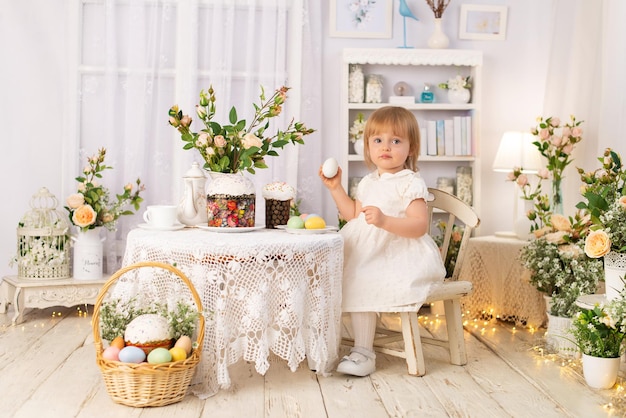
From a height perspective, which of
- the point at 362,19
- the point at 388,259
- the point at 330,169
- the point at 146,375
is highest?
the point at 362,19

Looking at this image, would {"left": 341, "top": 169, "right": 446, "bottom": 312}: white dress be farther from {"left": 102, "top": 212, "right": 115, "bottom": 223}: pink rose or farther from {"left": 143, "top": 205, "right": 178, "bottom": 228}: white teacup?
{"left": 102, "top": 212, "right": 115, "bottom": 223}: pink rose

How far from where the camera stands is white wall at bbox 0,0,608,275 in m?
4.55

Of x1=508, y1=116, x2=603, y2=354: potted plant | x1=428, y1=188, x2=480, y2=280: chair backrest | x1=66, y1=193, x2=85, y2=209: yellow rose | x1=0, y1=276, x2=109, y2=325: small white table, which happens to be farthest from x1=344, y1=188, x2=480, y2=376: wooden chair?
x1=66, y1=193, x2=85, y2=209: yellow rose

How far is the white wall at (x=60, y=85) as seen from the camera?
455cm

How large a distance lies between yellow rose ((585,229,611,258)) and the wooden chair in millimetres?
489

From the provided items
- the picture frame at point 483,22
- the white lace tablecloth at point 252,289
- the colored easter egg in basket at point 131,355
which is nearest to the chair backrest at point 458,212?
the white lace tablecloth at point 252,289

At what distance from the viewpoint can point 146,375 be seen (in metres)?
2.58

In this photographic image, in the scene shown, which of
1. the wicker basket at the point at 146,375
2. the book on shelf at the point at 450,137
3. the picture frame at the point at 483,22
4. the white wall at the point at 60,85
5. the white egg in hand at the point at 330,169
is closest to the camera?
the wicker basket at the point at 146,375

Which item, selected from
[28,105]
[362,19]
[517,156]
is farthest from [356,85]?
[28,105]

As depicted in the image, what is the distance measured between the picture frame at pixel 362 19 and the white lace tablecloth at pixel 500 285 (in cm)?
141

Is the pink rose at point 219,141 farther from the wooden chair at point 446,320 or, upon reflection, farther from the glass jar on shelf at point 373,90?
the glass jar on shelf at point 373,90

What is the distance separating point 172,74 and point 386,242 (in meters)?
2.03

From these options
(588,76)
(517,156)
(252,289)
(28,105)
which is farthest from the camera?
(28,105)

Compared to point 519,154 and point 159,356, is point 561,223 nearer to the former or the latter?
point 519,154
